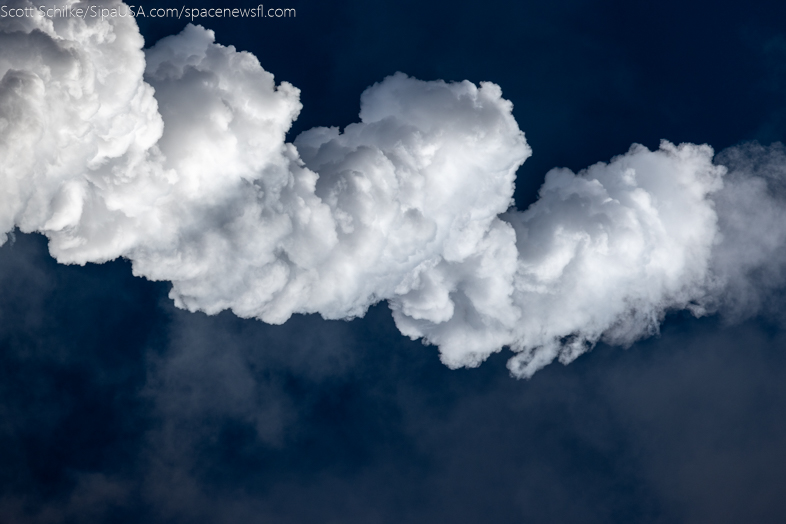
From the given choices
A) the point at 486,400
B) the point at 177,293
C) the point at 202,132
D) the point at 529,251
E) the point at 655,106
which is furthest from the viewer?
the point at 486,400

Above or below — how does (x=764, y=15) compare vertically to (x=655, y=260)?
above

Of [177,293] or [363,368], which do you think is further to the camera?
[363,368]

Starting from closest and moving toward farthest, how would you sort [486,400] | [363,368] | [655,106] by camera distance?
[655,106] < [363,368] < [486,400]

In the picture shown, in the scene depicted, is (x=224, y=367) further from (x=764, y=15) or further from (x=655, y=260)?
(x=764, y=15)

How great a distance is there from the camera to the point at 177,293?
58.3 m

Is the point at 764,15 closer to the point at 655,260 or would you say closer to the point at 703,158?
the point at 703,158

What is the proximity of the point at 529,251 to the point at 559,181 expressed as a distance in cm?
985

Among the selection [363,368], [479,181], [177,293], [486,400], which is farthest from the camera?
[486,400]

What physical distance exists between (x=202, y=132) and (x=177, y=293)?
15.5m

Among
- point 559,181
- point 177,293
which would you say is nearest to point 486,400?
point 559,181

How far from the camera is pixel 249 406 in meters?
92.9

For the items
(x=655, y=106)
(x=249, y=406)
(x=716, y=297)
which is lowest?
(x=249, y=406)

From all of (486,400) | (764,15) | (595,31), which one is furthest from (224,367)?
(764,15)

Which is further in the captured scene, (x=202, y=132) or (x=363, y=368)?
(x=363, y=368)
